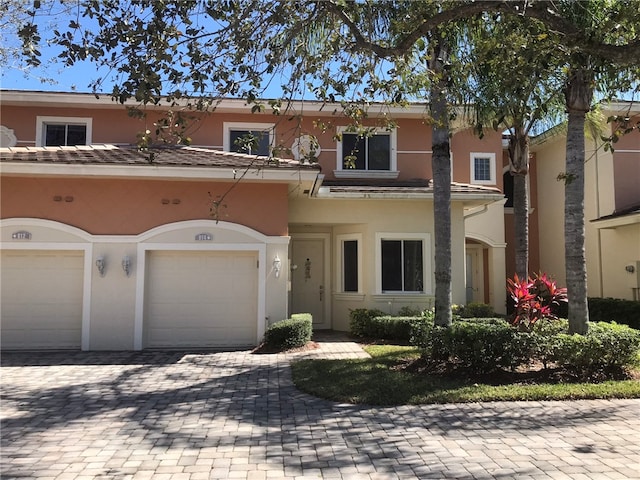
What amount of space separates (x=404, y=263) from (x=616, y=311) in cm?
670

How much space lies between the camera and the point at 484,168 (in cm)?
1784

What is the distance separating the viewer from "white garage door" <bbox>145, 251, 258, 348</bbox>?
11148 mm

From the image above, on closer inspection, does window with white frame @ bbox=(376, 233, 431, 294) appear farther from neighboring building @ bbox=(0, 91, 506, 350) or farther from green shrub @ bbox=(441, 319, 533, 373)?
green shrub @ bbox=(441, 319, 533, 373)

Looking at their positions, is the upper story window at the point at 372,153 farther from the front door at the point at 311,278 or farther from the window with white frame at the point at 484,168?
the window with white frame at the point at 484,168

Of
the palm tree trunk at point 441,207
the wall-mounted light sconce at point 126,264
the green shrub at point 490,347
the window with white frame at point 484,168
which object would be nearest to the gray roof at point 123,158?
the wall-mounted light sconce at point 126,264

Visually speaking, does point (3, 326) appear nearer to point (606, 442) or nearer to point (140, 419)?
point (140, 419)

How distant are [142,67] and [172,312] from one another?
22.5 feet

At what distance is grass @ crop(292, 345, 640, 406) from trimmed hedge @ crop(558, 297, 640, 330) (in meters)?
7.85

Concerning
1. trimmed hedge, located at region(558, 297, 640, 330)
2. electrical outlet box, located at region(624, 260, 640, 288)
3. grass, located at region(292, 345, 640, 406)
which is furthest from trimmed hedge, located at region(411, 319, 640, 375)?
electrical outlet box, located at region(624, 260, 640, 288)

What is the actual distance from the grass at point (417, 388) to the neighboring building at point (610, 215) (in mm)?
10066

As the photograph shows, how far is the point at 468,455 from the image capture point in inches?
192

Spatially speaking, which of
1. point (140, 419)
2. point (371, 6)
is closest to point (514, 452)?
point (140, 419)

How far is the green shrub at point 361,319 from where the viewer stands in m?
12.6

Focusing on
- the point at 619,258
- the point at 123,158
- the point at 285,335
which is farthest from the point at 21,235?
the point at 619,258
